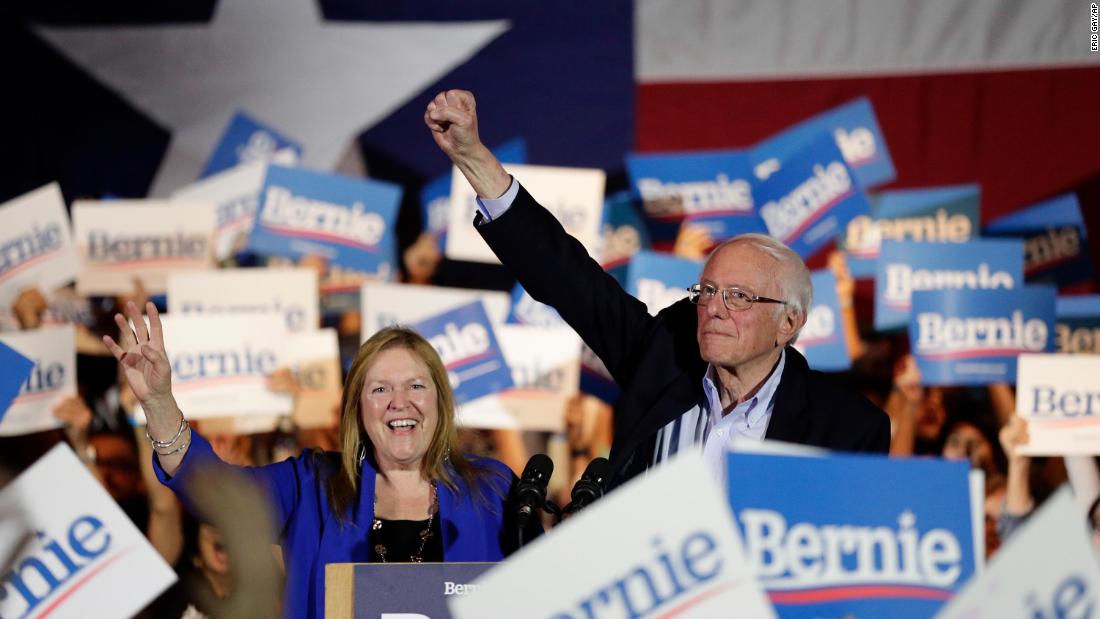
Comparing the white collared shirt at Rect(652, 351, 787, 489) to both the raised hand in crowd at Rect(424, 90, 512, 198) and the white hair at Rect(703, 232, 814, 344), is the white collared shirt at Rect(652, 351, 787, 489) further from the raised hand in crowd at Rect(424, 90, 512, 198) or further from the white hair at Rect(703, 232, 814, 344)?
the raised hand in crowd at Rect(424, 90, 512, 198)

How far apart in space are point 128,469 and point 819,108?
4044mm

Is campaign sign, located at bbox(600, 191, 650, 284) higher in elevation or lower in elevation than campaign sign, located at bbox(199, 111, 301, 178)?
lower

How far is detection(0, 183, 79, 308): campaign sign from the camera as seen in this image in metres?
4.73

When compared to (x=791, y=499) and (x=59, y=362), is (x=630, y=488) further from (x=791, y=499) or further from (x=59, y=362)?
(x=59, y=362)

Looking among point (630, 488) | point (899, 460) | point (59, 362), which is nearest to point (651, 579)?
point (630, 488)

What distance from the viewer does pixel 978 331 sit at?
4.59 m

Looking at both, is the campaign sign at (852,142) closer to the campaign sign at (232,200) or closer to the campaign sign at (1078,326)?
the campaign sign at (1078,326)

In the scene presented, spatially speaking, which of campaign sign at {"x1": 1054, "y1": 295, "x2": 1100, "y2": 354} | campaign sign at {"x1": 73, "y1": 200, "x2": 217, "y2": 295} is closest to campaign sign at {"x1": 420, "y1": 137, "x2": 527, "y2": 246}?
campaign sign at {"x1": 73, "y1": 200, "x2": 217, "y2": 295}

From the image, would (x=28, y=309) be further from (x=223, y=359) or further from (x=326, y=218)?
(x=326, y=218)

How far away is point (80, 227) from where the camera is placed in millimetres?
5234

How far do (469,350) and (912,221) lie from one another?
2480mm

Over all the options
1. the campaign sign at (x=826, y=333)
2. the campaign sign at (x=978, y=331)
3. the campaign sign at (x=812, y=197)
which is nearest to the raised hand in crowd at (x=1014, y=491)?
the campaign sign at (x=978, y=331)

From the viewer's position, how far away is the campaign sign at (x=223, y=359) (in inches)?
172

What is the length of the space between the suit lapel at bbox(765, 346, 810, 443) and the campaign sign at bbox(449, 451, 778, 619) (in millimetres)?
841
